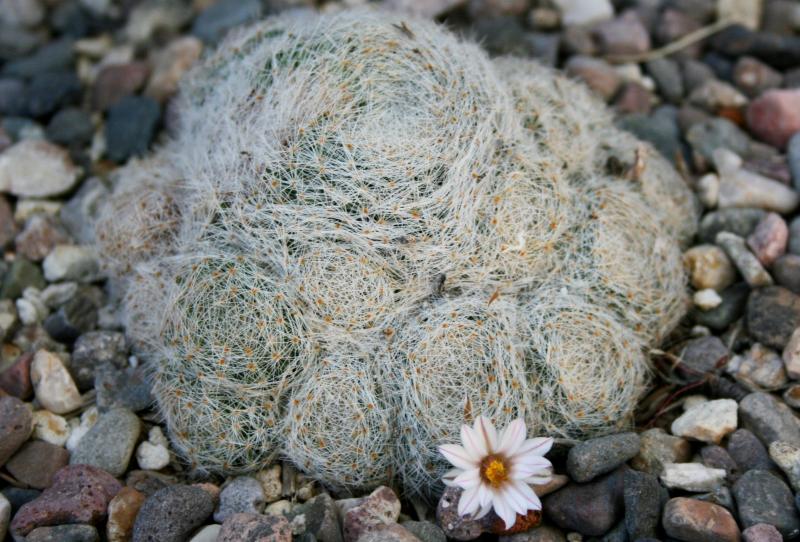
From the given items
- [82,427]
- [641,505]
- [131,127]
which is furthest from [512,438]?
[131,127]

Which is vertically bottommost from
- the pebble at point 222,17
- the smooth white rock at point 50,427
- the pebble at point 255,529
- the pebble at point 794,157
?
the smooth white rock at point 50,427

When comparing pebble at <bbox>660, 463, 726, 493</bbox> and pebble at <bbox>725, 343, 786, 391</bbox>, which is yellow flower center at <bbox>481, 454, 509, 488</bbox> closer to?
pebble at <bbox>660, 463, 726, 493</bbox>

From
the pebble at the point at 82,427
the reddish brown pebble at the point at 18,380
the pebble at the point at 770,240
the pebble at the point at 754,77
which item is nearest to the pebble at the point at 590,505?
the pebble at the point at 770,240

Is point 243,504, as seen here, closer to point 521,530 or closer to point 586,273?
point 521,530

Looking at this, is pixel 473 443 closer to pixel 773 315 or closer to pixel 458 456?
pixel 458 456

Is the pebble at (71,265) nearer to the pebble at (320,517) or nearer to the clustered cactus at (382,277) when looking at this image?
the clustered cactus at (382,277)

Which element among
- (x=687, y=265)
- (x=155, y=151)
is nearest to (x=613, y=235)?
(x=687, y=265)
